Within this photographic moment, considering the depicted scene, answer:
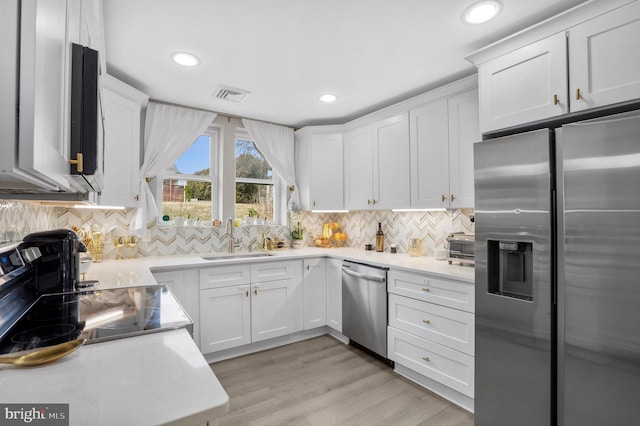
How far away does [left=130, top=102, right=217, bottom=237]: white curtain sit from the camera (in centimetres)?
293

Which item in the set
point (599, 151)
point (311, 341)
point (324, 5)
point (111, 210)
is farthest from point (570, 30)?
point (111, 210)

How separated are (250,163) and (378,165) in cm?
158

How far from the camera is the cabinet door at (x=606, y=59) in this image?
4.83 feet

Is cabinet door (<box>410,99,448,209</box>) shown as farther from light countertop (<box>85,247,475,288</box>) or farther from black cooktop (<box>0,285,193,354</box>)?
black cooktop (<box>0,285,193,354</box>)

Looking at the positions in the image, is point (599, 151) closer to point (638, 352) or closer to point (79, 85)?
point (638, 352)

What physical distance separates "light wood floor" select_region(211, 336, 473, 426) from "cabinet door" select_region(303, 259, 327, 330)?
0.37m

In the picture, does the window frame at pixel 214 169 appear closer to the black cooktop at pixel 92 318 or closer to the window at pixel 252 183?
the window at pixel 252 183

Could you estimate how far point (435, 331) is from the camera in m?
2.33

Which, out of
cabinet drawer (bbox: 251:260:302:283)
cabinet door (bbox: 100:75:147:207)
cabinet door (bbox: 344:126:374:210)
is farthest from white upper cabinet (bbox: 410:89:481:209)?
cabinet door (bbox: 100:75:147:207)

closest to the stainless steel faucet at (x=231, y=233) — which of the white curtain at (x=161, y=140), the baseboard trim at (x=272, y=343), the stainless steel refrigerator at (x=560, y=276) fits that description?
the white curtain at (x=161, y=140)

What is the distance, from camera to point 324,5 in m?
1.74

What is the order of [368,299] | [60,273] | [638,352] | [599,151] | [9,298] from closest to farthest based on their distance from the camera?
[9,298]
[638,352]
[599,151]
[60,273]
[368,299]

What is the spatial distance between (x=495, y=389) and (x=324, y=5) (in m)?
2.38

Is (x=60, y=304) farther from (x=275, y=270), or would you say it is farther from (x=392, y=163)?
(x=392, y=163)
